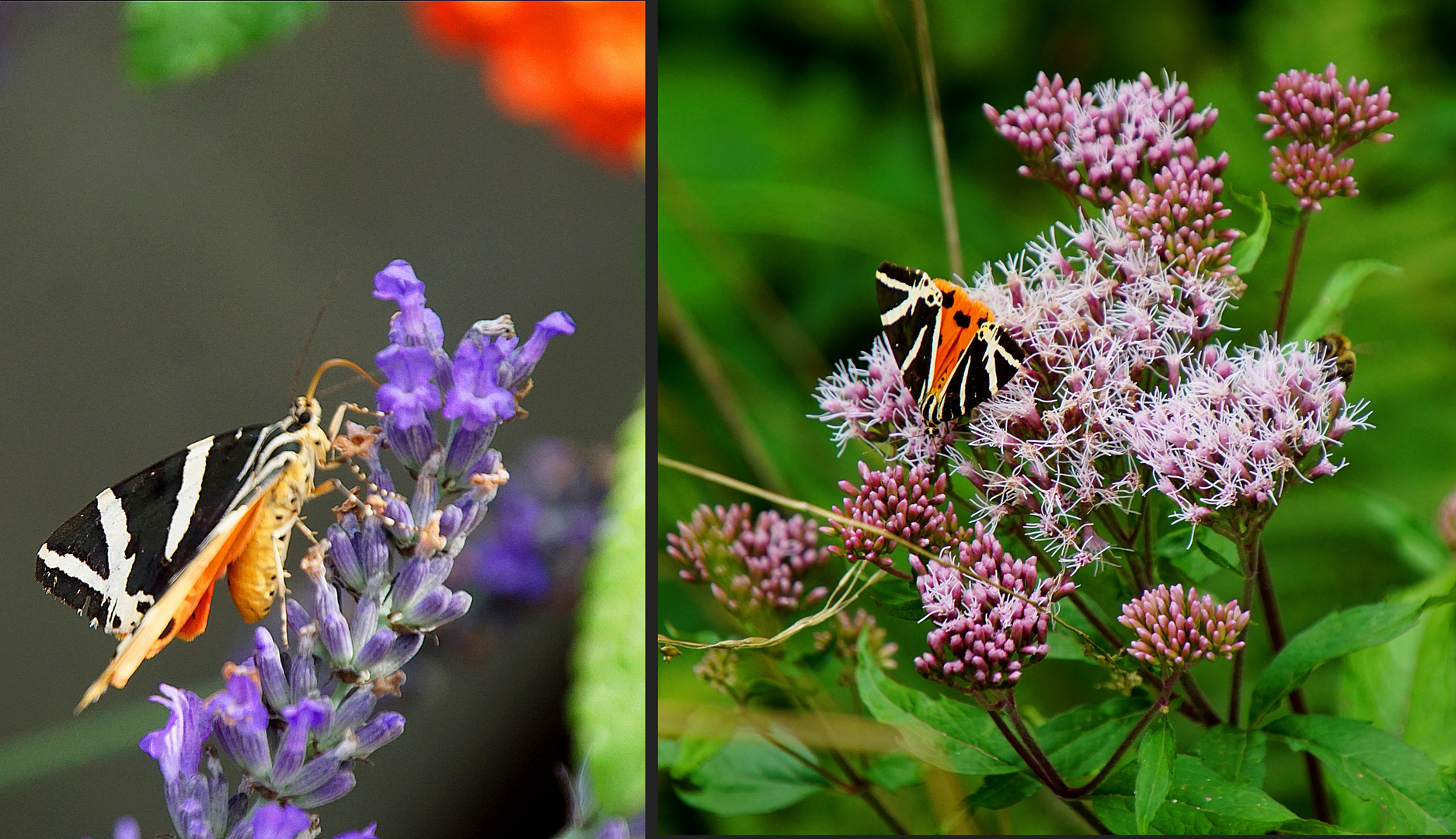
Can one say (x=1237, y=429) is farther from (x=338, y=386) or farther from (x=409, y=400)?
(x=338, y=386)

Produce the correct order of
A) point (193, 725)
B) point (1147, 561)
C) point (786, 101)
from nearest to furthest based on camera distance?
point (193, 725)
point (1147, 561)
point (786, 101)

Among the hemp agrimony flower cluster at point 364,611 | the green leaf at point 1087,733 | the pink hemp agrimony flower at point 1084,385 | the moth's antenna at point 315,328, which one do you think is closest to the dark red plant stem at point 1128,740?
the green leaf at point 1087,733

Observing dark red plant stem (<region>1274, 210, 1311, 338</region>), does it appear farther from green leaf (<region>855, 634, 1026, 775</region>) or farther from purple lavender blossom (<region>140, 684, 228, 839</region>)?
purple lavender blossom (<region>140, 684, 228, 839</region>)

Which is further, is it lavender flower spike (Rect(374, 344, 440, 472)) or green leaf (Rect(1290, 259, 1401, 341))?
green leaf (Rect(1290, 259, 1401, 341))

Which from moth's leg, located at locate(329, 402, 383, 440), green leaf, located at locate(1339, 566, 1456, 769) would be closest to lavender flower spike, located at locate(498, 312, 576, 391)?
moth's leg, located at locate(329, 402, 383, 440)

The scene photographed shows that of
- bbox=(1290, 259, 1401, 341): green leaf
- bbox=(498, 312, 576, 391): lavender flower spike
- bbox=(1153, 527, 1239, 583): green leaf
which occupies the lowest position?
bbox=(1153, 527, 1239, 583): green leaf

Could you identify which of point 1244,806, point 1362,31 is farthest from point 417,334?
point 1362,31

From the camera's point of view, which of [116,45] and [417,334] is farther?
[116,45]

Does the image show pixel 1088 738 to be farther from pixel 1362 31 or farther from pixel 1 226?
pixel 1 226
